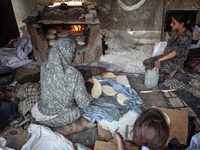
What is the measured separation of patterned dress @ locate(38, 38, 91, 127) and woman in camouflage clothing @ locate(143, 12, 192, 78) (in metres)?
1.85

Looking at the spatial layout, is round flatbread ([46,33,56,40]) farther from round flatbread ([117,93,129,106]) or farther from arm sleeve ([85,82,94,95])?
round flatbread ([117,93,129,106])

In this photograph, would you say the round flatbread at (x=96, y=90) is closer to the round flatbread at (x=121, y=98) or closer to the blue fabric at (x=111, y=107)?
the blue fabric at (x=111, y=107)

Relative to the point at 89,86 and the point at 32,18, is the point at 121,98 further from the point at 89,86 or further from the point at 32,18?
the point at 32,18

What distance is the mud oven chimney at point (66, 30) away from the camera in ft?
11.8

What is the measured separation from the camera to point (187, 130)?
2.22 meters

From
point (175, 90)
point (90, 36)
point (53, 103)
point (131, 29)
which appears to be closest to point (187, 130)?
point (175, 90)

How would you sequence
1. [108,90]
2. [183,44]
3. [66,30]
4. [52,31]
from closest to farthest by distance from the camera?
[108,90] < [183,44] < [52,31] < [66,30]

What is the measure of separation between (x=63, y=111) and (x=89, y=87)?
551 mm

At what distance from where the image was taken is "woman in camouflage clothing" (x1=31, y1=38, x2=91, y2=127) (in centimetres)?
201

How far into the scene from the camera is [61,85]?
6.72ft

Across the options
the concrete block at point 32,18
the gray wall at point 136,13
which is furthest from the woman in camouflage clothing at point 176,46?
the concrete block at point 32,18

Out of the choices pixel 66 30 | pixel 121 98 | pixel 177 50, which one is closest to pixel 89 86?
pixel 121 98

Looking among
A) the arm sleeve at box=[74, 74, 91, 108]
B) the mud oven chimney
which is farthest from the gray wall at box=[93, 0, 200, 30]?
the arm sleeve at box=[74, 74, 91, 108]

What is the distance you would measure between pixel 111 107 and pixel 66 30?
115 inches
